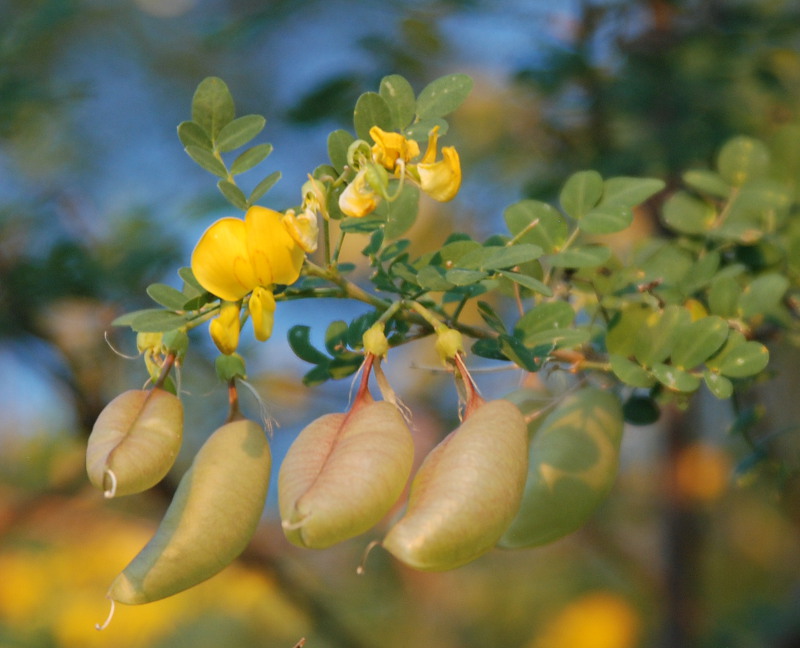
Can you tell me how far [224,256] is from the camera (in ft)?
1.37

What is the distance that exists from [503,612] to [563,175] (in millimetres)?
1226

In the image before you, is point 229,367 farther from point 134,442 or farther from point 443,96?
point 443,96

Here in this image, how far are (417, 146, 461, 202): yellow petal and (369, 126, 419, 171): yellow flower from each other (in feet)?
0.05

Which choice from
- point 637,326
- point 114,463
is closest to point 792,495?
point 637,326

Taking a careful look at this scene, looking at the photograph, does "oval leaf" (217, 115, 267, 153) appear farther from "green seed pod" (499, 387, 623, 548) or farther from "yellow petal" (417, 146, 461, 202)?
"green seed pod" (499, 387, 623, 548)

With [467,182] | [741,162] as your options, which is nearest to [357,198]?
[741,162]

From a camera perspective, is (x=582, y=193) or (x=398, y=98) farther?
(x=582, y=193)

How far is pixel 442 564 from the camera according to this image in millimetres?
359

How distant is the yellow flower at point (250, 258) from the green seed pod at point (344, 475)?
0.21 ft

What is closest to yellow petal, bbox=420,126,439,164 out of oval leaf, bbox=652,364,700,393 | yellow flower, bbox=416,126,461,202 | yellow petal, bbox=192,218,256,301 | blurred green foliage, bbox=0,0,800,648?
yellow flower, bbox=416,126,461,202

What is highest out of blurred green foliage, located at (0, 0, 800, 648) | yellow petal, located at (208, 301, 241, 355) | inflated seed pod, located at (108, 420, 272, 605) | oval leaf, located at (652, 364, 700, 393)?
yellow petal, located at (208, 301, 241, 355)

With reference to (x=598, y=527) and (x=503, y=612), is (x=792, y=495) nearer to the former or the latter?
(x=598, y=527)

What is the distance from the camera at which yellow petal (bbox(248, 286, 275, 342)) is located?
16.6 inches

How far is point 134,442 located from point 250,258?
107 millimetres
